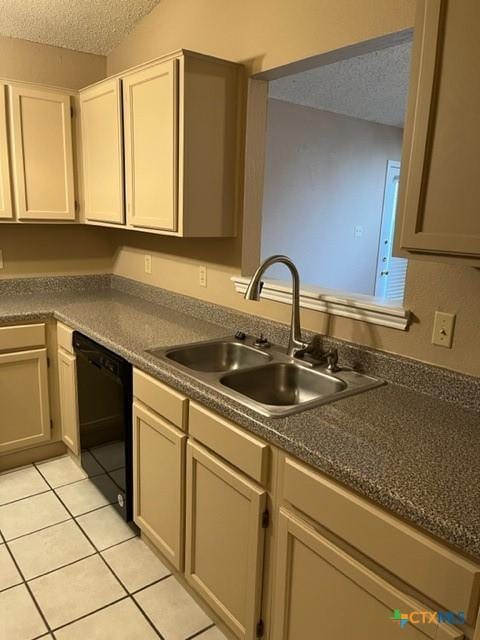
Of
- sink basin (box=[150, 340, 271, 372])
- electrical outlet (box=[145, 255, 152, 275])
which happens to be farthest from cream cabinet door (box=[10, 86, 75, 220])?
sink basin (box=[150, 340, 271, 372])

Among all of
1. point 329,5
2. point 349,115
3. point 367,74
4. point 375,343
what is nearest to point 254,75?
point 329,5

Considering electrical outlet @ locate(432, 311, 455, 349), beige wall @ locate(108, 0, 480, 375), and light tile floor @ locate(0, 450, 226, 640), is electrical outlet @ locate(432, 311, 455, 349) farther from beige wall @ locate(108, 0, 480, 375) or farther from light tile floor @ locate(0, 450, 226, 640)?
light tile floor @ locate(0, 450, 226, 640)

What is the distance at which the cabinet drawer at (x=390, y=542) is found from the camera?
0.94m

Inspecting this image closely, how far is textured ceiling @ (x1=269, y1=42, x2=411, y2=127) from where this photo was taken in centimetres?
309

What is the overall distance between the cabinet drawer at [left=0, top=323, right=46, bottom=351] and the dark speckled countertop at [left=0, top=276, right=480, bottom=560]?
2.6 inches

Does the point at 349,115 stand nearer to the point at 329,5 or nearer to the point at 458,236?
the point at 329,5

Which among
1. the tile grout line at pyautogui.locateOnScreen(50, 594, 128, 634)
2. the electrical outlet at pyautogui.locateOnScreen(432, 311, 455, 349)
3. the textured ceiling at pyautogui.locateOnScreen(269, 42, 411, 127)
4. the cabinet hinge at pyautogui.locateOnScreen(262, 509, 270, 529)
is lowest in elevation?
the tile grout line at pyautogui.locateOnScreen(50, 594, 128, 634)

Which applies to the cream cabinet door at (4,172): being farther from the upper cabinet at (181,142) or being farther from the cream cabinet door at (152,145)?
the cream cabinet door at (152,145)

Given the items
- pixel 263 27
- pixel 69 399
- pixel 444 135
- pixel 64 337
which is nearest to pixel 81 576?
pixel 69 399

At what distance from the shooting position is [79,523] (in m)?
2.30

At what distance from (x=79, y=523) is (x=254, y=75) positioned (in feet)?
7.30

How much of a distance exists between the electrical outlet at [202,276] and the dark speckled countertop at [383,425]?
19 cm

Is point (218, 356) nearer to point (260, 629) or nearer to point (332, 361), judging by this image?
point (332, 361)

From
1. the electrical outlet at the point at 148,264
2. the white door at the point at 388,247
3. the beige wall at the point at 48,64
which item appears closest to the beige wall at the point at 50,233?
the beige wall at the point at 48,64
